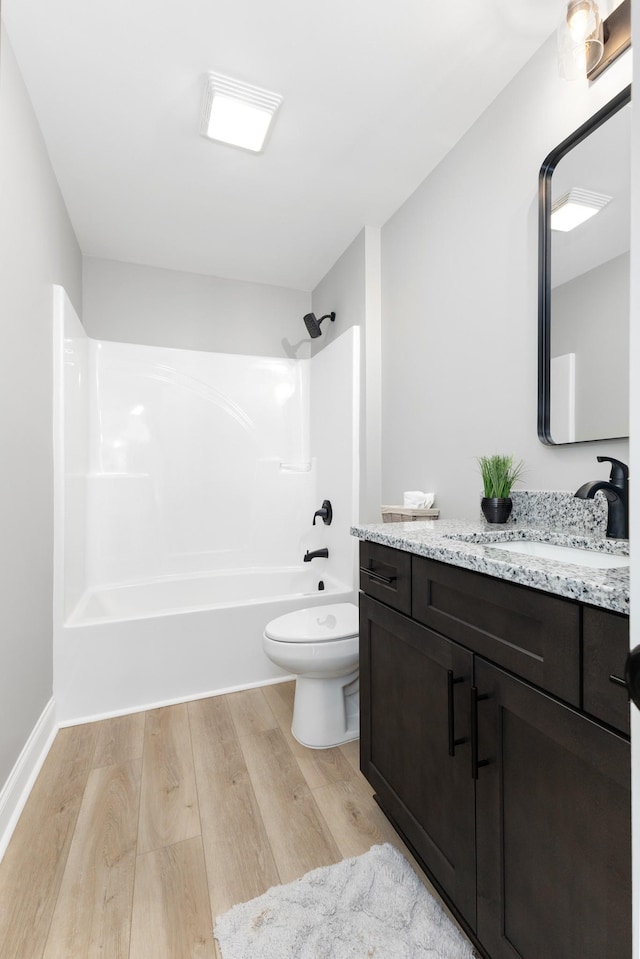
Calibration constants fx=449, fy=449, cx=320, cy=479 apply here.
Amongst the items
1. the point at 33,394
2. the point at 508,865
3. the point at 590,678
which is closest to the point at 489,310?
the point at 590,678

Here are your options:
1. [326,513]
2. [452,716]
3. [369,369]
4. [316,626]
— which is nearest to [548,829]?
[452,716]

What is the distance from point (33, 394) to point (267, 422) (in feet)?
5.62

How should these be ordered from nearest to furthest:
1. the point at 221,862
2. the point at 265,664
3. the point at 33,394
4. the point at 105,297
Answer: the point at 221,862, the point at 33,394, the point at 265,664, the point at 105,297

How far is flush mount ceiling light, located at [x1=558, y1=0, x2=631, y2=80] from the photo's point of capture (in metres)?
1.17

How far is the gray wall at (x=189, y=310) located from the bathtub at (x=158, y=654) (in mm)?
1767

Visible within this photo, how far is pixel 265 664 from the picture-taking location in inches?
98.0

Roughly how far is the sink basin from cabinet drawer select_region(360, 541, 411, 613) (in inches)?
10.0

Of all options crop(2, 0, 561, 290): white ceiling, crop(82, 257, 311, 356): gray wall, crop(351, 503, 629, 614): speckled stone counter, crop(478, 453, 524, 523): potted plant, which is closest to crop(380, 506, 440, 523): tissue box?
crop(351, 503, 629, 614): speckled stone counter

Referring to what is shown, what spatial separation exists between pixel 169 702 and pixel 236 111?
Answer: 265 cm

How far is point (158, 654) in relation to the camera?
7.47 ft

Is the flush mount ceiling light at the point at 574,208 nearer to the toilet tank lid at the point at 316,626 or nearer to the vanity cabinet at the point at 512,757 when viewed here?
the vanity cabinet at the point at 512,757

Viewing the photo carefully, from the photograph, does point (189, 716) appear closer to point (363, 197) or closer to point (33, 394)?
point (33, 394)

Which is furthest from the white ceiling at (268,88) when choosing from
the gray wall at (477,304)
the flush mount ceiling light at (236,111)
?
the gray wall at (477,304)

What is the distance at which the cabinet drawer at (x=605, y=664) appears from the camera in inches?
26.3
